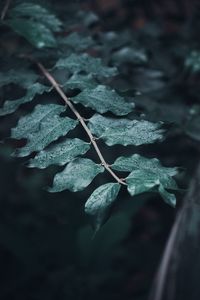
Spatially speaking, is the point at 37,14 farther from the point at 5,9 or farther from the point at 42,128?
the point at 42,128

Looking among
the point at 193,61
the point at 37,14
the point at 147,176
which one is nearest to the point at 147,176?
the point at 147,176

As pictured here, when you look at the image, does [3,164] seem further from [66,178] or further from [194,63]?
[66,178]

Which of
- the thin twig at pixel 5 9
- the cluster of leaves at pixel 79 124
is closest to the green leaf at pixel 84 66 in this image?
the cluster of leaves at pixel 79 124

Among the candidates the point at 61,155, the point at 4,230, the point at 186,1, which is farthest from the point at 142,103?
the point at 186,1

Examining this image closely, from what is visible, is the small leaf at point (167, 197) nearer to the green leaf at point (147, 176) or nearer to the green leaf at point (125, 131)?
the green leaf at point (147, 176)

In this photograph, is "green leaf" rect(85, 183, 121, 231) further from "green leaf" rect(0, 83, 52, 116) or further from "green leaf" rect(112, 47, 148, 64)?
"green leaf" rect(112, 47, 148, 64)
